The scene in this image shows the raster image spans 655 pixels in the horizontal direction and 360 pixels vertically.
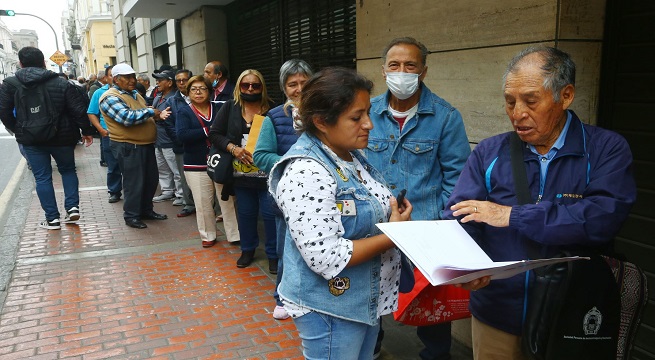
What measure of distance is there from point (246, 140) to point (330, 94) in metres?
3.07

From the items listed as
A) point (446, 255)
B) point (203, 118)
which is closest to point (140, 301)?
point (203, 118)

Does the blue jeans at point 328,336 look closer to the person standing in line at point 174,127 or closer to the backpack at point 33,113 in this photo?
the person standing in line at point 174,127

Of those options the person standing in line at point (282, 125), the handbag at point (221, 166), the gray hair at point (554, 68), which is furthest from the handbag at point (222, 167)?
the gray hair at point (554, 68)

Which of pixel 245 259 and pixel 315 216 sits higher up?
pixel 315 216

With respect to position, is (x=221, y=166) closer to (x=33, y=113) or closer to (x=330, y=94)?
(x=33, y=113)

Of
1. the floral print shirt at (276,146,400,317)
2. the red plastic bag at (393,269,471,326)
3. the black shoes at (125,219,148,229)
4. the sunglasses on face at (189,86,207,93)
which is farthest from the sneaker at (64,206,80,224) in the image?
the floral print shirt at (276,146,400,317)

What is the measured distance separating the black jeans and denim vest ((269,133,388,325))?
5329 millimetres

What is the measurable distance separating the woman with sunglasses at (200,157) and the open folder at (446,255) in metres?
4.33

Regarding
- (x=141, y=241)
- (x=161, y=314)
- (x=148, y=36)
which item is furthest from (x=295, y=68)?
(x=148, y=36)

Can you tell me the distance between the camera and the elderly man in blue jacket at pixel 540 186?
185 cm

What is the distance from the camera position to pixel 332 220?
6.32ft

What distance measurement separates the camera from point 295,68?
4188 millimetres

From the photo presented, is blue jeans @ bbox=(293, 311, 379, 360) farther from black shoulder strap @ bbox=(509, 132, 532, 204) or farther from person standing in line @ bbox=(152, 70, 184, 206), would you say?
person standing in line @ bbox=(152, 70, 184, 206)

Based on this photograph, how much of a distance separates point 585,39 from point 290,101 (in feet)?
7.04
